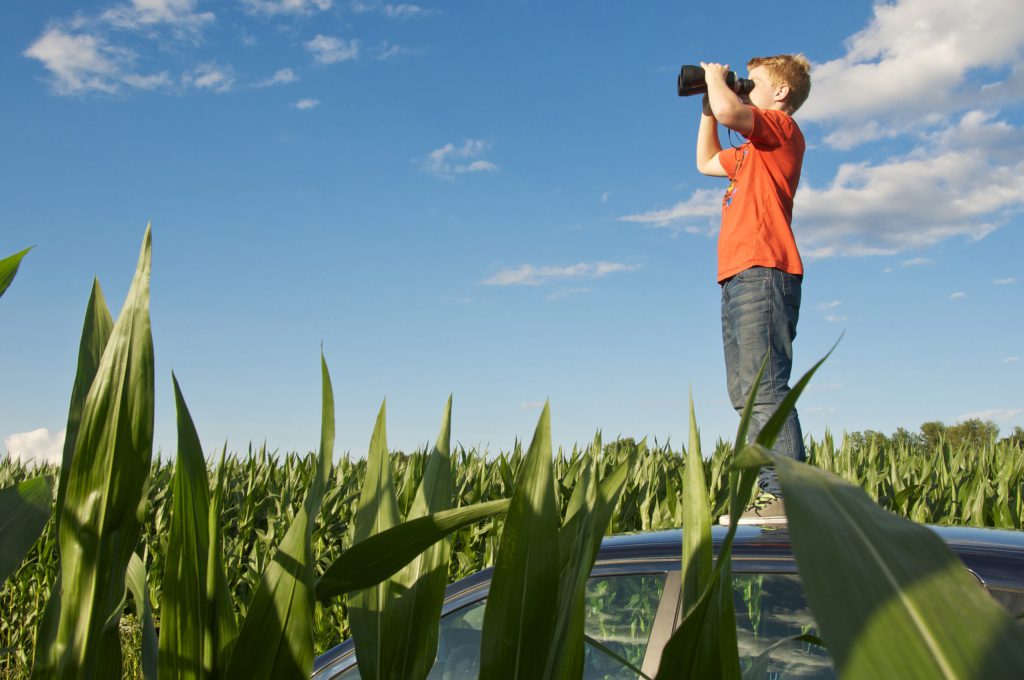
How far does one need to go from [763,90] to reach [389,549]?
5.01m

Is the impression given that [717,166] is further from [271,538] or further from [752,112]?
[271,538]

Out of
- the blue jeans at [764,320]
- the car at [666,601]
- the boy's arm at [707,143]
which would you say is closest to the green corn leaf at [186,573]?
the car at [666,601]

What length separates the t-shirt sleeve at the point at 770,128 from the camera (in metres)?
4.66

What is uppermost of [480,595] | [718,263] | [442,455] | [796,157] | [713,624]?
[796,157]

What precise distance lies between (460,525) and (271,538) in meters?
5.29

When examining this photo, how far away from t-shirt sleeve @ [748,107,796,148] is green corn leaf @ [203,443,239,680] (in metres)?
4.35

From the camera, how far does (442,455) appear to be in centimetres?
89

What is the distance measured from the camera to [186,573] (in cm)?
73

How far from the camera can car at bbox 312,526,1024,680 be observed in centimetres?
219

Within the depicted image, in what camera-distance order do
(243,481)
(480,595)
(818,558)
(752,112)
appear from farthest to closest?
(243,481)
(752,112)
(480,595)
(818,558)

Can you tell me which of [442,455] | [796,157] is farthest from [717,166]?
[442,455]

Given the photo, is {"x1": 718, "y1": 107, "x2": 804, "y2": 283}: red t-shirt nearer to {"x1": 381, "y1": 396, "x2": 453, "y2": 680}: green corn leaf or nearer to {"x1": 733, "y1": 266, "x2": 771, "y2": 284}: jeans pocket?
{"x1": 733, "y1": 266, "x2": 771, "y2": 284}: jeans pocket

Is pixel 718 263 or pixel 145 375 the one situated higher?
pixel 718 263

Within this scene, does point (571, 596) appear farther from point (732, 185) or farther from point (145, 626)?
point (732, 185)
